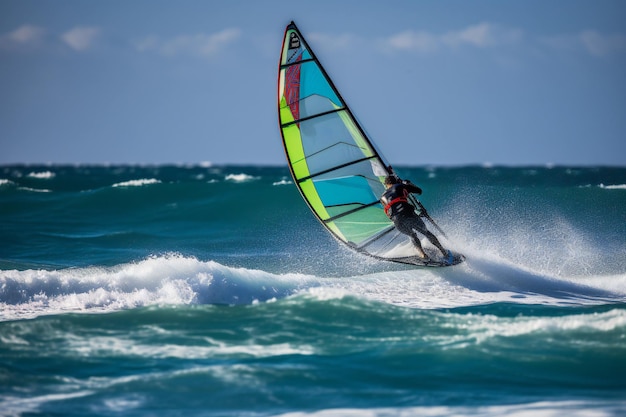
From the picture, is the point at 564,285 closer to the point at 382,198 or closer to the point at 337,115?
the point at 382,198

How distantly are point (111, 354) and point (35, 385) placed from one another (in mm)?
849

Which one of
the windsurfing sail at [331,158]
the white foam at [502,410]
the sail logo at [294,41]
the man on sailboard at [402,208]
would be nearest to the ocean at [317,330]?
the white foam at [502,410]

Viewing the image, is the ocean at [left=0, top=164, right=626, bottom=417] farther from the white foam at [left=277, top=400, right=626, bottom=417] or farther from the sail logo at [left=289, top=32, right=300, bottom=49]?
the sail logo at [left=289, top=32, right=300, bottom=49]

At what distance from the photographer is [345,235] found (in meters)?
11.7

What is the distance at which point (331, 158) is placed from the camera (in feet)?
37.4

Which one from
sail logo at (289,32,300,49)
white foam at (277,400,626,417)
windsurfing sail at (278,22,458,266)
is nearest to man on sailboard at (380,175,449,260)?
windsurfing sail at (278,22,458,266)

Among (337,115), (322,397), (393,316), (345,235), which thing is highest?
(337,115)

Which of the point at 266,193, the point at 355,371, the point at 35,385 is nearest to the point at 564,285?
the point at 355,371

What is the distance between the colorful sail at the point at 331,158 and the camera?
35.9 feet

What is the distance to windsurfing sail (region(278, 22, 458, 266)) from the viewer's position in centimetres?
1095

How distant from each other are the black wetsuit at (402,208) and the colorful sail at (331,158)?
0.60 meters

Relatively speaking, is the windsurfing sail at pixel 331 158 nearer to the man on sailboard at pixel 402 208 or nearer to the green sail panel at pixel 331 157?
the green sail panel at pixel 331 157

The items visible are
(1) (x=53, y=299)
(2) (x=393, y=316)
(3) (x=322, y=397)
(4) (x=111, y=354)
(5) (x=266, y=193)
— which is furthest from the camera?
(5) (x=266, y=193)

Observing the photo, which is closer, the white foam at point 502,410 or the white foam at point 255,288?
the white foam at point 502,410
